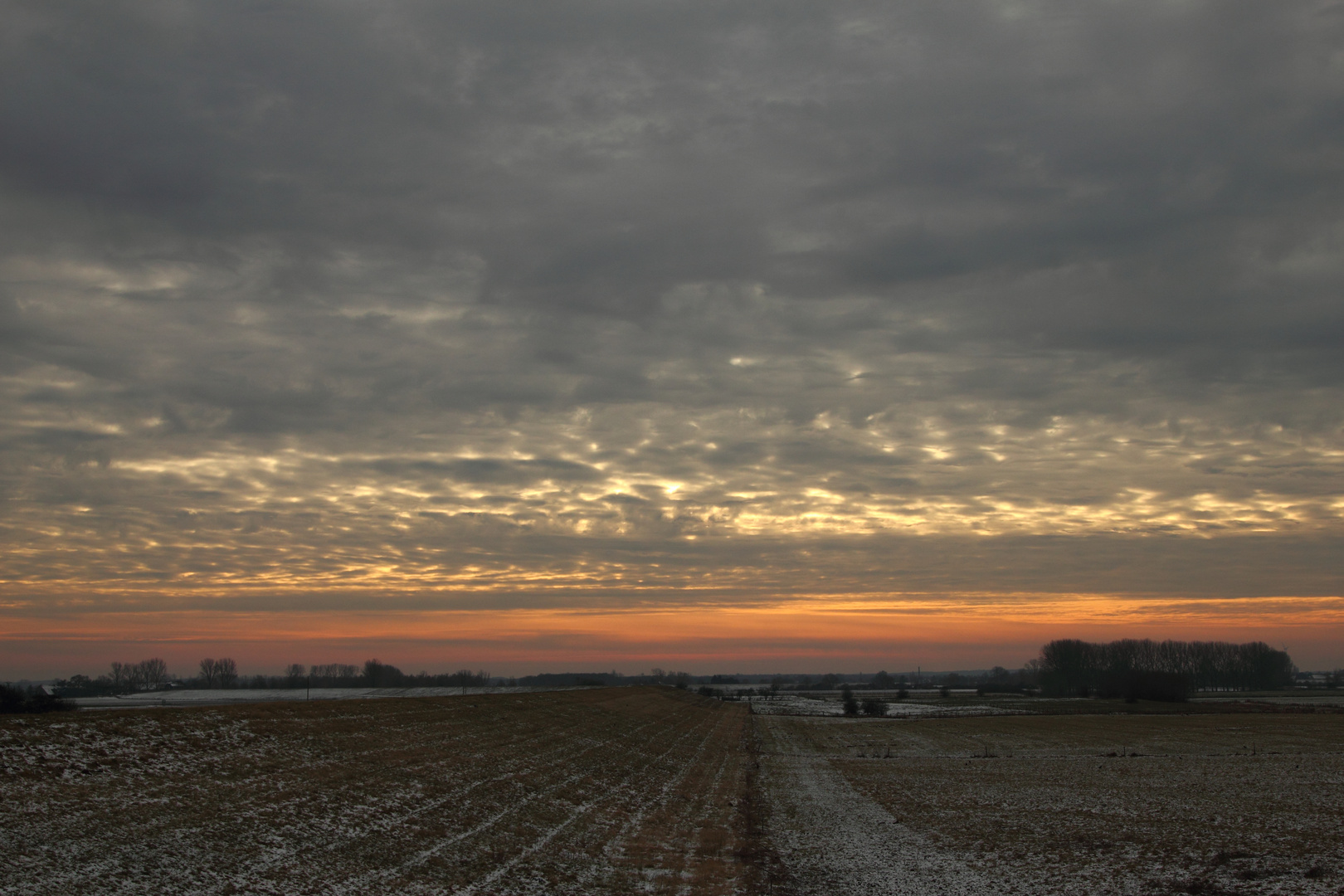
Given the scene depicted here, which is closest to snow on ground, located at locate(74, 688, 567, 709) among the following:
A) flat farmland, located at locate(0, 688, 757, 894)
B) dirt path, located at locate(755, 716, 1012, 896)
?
flat farmland, located at locate(0, 688, 757, 894)

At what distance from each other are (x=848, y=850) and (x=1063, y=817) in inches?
363

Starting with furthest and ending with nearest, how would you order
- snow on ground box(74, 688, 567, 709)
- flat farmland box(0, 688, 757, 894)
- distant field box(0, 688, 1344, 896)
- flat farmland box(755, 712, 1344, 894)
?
snow on ground box(74, 688, 567, 709)
flat farmland box(755, 712, 1344, 894)
distant field box(0, 688, 1344, 896)
flat farmland box(0, 688, 757, 894)

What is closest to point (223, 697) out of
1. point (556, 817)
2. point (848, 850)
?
point (556, 817)

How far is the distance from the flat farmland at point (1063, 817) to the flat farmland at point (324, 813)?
336 cm

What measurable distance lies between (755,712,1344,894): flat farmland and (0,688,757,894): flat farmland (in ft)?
11.0

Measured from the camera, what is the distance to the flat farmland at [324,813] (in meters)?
16.7

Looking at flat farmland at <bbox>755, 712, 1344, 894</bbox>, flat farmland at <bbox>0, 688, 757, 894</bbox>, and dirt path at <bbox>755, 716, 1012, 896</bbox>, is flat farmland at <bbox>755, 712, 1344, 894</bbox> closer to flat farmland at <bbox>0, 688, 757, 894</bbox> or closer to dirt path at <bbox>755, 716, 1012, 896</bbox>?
dirt path at <bbox>755, 716, 1012, 896</bbox>

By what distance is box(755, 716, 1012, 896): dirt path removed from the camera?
67.0ft

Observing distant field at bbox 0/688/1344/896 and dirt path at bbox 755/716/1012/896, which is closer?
distant field at bbox 0/688/1344/896

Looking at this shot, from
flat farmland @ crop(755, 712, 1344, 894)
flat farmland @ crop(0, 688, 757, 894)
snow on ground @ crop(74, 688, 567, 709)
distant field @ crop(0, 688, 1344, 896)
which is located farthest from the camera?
snow on ground @ crop(74, 688, 567, 709)

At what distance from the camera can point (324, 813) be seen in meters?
21.9

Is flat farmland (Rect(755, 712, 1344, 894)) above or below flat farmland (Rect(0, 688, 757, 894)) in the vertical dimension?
below

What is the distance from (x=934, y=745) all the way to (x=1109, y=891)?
1940 inches

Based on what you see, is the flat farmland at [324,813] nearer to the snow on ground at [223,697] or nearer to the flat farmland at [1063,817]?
the flat farmland at [1063,817]
